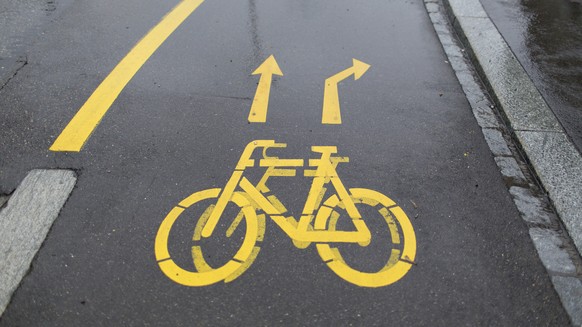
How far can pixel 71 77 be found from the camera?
519 cm

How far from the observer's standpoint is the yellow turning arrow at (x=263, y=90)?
467 centimetres

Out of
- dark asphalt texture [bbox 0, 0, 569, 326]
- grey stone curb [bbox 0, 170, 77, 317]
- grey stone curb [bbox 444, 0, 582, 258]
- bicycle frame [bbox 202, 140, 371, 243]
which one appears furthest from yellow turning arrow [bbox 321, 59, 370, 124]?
grey stone curb [bbox 0, 170, 77, 317]

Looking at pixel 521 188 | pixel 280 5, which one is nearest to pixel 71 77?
pixel 280 5

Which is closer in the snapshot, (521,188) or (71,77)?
(521,188)

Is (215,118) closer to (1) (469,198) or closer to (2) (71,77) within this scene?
(2) (71,77)

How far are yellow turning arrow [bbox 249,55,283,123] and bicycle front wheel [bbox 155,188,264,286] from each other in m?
1.22

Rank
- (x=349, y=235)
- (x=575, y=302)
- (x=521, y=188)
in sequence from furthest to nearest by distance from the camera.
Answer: (x=521, y=188) < (x=349, y=235) < (x=575, y=302)

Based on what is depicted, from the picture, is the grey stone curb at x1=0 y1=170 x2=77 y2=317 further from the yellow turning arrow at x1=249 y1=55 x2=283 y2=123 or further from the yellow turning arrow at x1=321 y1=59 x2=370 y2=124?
the yellow turning arrow at x1=321 y1=59 x2=370 y2=124

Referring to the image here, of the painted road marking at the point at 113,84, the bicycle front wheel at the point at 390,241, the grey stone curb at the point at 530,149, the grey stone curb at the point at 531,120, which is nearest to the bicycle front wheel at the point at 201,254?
the bicycle front wheel at the point at 390,241

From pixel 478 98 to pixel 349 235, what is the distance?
2.63m

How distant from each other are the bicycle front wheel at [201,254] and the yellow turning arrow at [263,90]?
122cm

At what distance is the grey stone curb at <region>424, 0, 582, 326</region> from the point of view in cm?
326

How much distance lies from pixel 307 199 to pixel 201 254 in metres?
0.93

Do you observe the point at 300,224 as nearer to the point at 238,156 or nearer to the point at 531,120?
the point at 238,156
